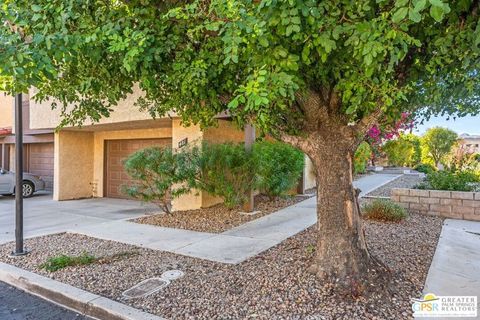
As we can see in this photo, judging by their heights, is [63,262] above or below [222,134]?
below

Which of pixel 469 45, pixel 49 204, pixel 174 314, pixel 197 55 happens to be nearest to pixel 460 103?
pixel 469 45

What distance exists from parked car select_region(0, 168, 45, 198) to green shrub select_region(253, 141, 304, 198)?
9856 mm

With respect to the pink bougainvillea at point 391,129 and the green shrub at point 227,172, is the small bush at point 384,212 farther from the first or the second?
the green shrub at point 227,172

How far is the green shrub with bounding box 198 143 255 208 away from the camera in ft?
26.1

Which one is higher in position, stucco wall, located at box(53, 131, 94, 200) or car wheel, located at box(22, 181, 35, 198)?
stucco wall, located at box(53, 131, 94, 200)

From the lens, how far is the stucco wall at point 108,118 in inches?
376

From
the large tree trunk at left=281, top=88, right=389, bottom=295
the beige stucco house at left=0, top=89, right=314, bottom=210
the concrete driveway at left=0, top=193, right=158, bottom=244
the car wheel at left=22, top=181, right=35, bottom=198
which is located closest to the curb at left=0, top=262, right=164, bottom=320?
the large tree trunk at left=281, top=88, right=389, bottom=295

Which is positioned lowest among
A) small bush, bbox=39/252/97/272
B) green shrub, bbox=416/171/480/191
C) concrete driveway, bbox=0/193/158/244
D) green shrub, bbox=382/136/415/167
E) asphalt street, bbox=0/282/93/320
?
asphalt street, bbox=0/282/93/320

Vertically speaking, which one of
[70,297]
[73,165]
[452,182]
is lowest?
[70,297]

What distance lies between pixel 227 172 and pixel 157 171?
5.44 ft

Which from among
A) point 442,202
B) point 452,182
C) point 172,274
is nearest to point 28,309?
point 172,274

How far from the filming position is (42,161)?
15062 mm

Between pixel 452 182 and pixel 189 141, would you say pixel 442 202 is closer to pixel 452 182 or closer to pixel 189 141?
pixel 452 182

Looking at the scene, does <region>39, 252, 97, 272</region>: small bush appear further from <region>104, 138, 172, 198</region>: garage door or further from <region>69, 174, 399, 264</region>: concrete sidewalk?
<region>104, 138, 172, 198</region>: garage door
